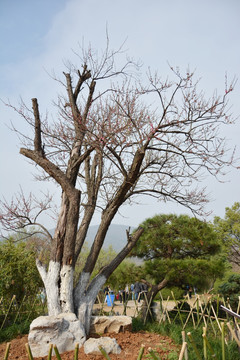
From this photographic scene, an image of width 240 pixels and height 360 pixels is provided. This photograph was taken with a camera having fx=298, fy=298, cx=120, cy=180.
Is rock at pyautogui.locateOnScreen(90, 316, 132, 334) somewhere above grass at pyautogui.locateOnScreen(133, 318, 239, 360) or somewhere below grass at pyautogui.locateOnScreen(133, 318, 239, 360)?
above

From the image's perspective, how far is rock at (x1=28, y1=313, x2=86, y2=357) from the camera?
412 cm

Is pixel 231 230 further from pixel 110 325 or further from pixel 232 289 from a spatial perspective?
pixel 110 325

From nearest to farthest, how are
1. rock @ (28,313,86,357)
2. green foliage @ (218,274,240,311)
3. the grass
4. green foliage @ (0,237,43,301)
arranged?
the grass < rock @ (28,313,86,357) < green foliage @ (0,237,43,301) < green foliage @ (218,274,240,311)

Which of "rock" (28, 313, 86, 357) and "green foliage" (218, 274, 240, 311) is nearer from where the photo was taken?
"rock" (28, 313, 86, 357)

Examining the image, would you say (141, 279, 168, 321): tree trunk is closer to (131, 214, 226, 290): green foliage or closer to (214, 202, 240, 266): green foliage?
(131, 214, 226, 290): green foliage

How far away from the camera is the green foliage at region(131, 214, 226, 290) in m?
6.72

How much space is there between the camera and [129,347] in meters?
4.18

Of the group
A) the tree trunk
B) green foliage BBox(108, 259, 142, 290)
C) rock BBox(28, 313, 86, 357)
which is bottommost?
rock BBox(28, 313, 86, 357)

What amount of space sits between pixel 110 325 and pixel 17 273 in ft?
7.30

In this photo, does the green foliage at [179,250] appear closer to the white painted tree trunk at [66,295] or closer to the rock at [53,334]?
the white painted tree trunk at [66,295]

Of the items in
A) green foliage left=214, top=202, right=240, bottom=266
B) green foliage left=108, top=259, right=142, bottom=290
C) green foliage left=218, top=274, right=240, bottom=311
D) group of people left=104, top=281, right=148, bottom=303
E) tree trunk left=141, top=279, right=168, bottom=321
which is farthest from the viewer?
green foliage left=214, top=202, right=240, bottom=266

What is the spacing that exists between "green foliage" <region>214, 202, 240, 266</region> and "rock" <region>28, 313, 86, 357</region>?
13.6 meters

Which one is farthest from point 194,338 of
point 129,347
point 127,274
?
point 127,274

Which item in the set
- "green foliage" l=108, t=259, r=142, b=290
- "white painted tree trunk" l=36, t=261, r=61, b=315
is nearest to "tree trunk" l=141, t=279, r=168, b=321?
"green foliage" l=108, t=259, r=142, b=290
